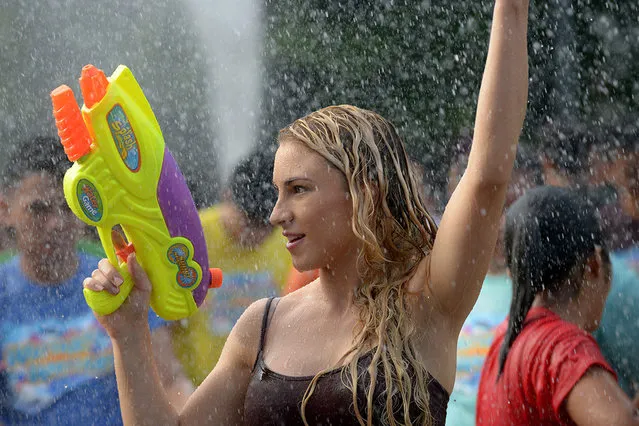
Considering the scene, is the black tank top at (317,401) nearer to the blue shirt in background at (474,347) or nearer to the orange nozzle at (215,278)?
the orange nozzle at (215,278)

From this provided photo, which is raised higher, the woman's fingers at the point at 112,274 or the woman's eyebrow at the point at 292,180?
the woman's eyebrow at the point at 292,180

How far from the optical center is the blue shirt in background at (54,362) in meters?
3.26

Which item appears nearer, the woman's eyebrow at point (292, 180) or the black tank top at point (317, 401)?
the black tank top at point (317, 401)

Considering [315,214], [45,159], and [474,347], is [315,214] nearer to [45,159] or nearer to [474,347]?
[474,347]

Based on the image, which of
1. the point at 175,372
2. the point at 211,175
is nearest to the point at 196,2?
the point at 211,175

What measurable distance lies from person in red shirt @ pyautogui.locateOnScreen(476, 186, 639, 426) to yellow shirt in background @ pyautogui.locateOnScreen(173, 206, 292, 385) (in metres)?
1.06

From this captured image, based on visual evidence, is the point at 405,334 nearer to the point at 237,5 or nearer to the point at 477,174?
the point at 477,174

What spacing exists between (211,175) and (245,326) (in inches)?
147

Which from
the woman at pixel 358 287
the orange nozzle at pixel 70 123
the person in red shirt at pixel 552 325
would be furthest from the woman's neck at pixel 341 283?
the person in red shirt at pixel 552 325

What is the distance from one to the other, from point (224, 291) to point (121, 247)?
156 centimetres

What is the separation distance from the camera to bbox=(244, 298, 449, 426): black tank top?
5.82 feet

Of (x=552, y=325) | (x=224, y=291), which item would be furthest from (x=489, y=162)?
(x=224, y=291)

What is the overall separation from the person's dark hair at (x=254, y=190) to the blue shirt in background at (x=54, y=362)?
53 cm

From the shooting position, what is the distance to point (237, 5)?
18.4ft
